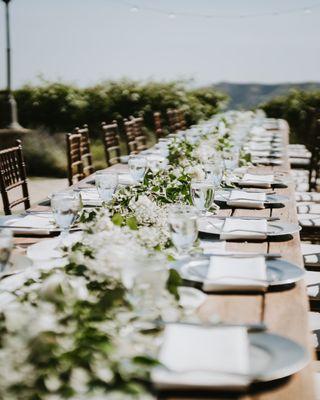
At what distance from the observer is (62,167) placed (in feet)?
Answer: 29.7

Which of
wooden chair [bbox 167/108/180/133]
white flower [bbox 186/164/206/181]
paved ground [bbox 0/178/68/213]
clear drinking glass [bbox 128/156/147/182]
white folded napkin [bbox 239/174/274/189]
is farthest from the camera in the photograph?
wooden chair [bbox 167/108/180/133]

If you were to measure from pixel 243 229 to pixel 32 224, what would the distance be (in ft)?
2.40

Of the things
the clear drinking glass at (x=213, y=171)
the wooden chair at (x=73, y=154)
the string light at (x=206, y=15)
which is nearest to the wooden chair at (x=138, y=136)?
the wooden chair at (x=73, y=154)

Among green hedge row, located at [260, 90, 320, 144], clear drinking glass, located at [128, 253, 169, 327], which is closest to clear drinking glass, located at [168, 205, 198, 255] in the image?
clear drinking glass, located at [128, 253, 169, 327]

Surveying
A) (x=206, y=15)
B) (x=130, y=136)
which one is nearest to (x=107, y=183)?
(x=130, y=136)

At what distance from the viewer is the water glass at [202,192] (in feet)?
6.72

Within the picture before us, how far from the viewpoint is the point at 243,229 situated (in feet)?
6.74

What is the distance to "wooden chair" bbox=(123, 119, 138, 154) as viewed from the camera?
554cm

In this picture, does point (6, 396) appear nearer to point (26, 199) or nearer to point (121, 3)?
point (26, 199)

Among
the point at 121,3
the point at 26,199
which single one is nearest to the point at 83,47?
the point at 121,3

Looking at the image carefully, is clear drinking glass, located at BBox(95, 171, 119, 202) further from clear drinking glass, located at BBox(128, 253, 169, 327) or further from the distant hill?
the distant hill

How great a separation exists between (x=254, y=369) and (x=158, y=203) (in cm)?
118

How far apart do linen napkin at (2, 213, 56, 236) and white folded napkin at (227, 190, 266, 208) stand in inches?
29.3

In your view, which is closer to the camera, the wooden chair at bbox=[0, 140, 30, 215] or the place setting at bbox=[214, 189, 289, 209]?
the place setting at bbox=[214, 189, 289, 209]
